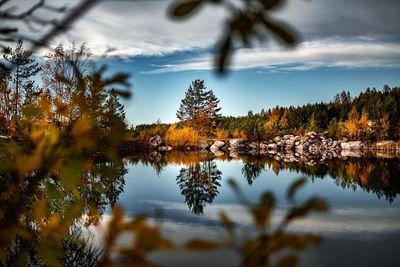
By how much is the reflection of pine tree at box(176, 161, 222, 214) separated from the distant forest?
22903 millimetres

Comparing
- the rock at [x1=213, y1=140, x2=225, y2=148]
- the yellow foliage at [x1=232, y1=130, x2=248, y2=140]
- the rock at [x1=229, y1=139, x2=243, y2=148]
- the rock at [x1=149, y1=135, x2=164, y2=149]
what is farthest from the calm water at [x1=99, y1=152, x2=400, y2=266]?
the yellow foliage at [x1=232, y1=130, x2=248, y2=140]

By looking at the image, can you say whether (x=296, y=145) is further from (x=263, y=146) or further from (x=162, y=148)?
(x=162, y=148)

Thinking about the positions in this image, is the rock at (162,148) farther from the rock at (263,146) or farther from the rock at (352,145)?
the rock at (352,145)

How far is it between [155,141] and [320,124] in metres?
30.9

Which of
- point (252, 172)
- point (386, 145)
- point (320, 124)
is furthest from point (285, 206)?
point (320, 124)

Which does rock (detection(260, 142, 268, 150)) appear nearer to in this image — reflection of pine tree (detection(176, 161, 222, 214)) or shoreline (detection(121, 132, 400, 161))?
shoreline (detection(121, 132, 400, 161))

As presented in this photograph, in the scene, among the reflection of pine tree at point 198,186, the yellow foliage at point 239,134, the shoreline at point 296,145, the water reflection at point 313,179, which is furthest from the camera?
the yellow foliage at point 239,134

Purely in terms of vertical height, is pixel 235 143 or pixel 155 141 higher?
pixel 155 141

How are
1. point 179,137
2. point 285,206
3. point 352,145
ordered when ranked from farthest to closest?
1. point 352,145
2. point 179,137
3. point 285,206

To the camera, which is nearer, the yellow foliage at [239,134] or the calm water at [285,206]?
the calm water at [285,206]

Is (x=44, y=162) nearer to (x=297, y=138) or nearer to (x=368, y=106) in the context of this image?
(x=297, y=138)

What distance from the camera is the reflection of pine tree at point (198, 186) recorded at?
14.5 meters

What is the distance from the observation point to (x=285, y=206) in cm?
1394

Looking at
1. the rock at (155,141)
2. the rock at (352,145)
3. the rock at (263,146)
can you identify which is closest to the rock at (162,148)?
the rock at (155,141)
